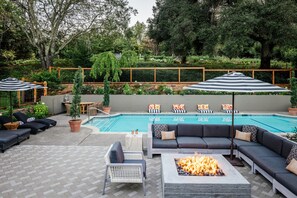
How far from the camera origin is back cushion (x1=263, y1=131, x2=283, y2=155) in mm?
6523

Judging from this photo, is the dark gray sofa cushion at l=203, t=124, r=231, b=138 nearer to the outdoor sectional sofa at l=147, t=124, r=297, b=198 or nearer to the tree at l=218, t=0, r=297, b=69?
the outdoor sectional sofa at l=147, t=124, r=297, b=198

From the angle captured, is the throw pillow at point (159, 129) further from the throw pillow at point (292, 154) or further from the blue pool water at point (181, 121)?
→ the blue pool water at point (181, 121)

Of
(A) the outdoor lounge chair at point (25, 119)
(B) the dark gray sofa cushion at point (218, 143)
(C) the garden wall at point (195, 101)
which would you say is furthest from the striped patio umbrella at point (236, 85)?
(C) the garden wall at point (195, 101)

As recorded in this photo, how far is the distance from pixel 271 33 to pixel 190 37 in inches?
211

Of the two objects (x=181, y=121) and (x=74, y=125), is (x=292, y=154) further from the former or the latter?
(x=181, y=121)

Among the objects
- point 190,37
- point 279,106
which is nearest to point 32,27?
point 190,37

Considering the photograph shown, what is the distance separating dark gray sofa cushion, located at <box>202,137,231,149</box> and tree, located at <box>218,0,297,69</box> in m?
10.6

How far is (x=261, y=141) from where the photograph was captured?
298 inches

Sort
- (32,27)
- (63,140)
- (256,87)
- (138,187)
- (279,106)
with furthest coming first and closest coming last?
1. (32,27)
2. (279,106)
3. (63,140)
4. (256,87)
5. (138,187)

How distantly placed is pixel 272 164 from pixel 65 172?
4738 millimetres

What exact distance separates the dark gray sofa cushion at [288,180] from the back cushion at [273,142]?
1.47m

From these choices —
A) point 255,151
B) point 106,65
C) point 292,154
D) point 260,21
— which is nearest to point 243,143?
point 255,151

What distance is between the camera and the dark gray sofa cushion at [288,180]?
4.61 metres

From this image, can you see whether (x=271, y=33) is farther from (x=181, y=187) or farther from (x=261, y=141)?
(x=181, y=187)
